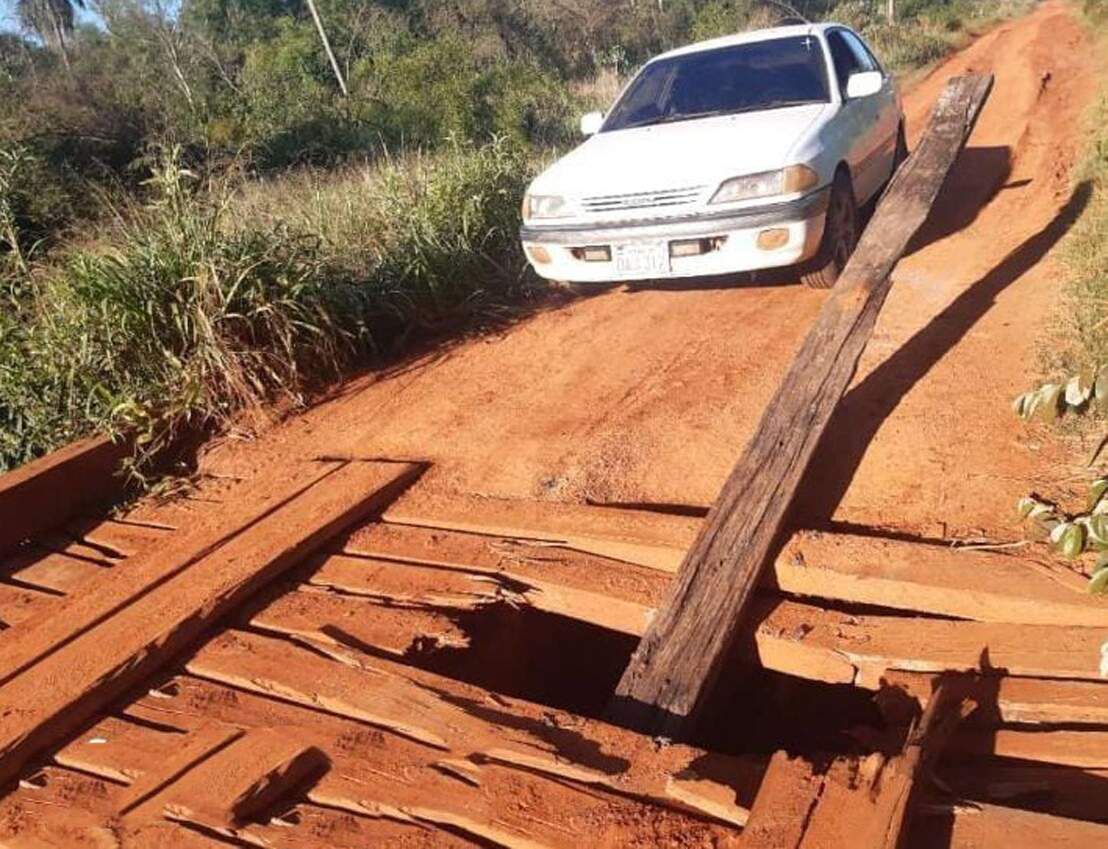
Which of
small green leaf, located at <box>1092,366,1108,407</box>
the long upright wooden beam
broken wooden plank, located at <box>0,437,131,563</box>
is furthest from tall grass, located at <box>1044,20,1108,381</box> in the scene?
broken wooden plank, located at <box>0,437,131,563</box>

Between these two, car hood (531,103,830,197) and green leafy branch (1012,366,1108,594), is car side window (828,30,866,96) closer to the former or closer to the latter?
car hood (531,103,830,197)

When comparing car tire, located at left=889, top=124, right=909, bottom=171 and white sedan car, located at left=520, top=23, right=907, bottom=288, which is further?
car tire, located at left=889, top=124, right=909, bottom=171

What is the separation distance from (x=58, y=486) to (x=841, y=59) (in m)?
5.57

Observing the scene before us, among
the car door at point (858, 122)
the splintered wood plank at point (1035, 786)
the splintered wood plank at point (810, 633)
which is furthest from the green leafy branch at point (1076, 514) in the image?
the car door at point (858, 122)

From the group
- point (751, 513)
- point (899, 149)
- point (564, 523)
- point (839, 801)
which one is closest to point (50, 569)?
point (564, 523)

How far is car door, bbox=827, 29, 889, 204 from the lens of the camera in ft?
19.3

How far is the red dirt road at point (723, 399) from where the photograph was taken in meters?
3.45

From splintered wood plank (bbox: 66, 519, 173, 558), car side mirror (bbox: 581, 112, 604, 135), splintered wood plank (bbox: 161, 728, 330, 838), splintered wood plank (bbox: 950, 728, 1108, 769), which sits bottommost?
splintered wood plank (bbox: 950, 728, 1108, 769)

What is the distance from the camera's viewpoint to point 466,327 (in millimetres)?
6039

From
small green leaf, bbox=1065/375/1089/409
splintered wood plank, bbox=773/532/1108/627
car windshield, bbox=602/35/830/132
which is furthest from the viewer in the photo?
car windshield, bbox=602/35/830/132

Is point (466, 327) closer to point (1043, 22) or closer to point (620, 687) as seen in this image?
point (620, 687)

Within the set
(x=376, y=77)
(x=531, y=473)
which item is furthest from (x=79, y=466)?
(x=376, y=77)

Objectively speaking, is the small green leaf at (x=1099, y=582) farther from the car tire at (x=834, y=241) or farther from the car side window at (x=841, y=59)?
the car side window at (x=841, y=59)

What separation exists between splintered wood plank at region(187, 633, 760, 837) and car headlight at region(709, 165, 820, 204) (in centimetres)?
339
